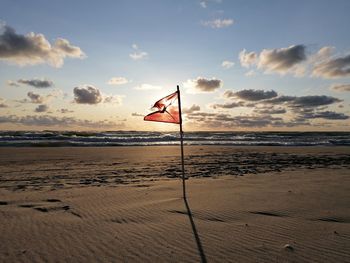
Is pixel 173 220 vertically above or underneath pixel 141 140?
underneath

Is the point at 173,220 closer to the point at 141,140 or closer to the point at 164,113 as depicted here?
the point at 164,113

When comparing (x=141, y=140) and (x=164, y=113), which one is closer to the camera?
(x=164, y=113)

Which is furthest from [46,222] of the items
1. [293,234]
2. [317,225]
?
[317,225]

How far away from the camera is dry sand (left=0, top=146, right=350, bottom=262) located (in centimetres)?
497

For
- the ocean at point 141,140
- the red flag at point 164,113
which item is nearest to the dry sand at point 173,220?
the red flag at point 164,113

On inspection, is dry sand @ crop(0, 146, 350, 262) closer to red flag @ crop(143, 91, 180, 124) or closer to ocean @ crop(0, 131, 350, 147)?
red flag @ crop(143, 91, 180, 124)

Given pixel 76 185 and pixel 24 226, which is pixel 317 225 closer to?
pixel 24 226

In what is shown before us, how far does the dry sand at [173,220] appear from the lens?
16.3 ft

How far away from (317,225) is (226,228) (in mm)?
1956

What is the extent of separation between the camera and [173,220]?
6684mm

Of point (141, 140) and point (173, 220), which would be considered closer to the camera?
point (173, 220)

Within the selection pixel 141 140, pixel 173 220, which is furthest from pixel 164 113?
pixel 141 140

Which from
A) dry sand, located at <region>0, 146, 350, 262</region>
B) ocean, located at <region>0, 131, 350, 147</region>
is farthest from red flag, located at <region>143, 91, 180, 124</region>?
ocean, located at <region>0, 131, 350, 147</region>

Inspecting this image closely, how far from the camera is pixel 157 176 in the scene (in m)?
13.2
